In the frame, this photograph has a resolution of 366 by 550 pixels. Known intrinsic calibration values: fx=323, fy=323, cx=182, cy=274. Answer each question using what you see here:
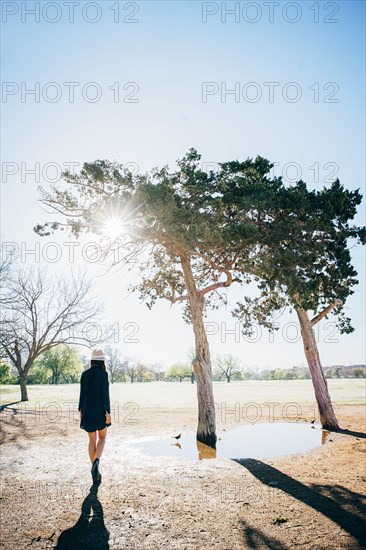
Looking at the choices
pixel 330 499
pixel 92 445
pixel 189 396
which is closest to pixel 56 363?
pixel 189 396

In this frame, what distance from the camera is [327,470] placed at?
288 inches

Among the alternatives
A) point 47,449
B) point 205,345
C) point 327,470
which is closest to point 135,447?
point 47,449

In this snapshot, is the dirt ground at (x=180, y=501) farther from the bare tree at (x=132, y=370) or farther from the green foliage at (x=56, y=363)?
the bare tree at (x=132, y=370)

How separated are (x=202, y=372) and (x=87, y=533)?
846 cm

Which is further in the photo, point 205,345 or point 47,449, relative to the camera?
point 205,345

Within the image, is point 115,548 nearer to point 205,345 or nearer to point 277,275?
point 277,275

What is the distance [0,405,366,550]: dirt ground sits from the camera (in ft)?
13.1

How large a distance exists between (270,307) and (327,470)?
8.90 m

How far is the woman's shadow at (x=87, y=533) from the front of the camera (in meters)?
3.84

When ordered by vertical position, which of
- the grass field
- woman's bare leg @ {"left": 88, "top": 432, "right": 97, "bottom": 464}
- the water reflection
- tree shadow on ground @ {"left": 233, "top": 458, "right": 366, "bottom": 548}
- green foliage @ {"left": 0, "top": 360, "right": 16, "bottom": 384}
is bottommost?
green foliage @ {"left": 0, "top": 360, "right": 16, "bottom": 384}

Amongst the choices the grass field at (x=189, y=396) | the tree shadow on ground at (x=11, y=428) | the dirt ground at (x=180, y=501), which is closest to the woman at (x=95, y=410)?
the dirt ground at (x=180, y=501)

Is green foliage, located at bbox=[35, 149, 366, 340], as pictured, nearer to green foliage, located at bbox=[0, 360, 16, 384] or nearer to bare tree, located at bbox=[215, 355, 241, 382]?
green foliage, located at bbox=[0, 360, 16, 384]

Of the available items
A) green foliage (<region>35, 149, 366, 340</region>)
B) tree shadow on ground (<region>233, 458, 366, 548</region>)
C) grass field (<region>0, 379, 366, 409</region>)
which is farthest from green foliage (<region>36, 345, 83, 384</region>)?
tree shadow on ground (<region>233, 458, 366, 548</region>)

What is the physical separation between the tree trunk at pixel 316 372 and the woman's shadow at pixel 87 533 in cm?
1191
